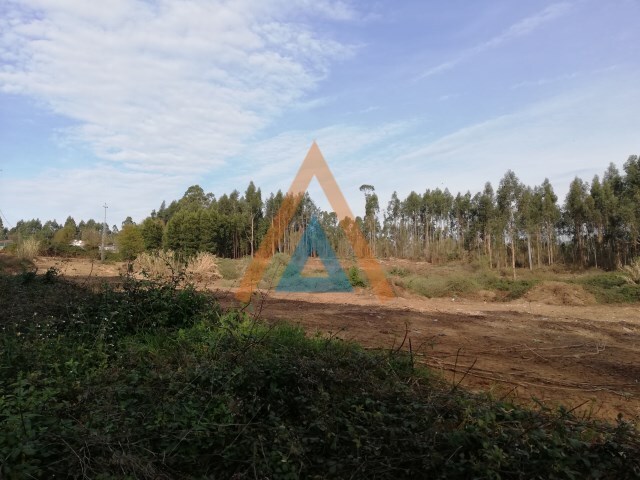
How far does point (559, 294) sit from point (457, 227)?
2828 centimetres

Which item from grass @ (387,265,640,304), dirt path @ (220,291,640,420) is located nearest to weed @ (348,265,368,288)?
grass @ (387,265,640,304)

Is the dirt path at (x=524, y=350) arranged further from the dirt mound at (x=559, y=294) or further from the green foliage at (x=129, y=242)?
the green foliage at (x=129, y=242)

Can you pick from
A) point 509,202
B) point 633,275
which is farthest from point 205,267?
point 509,202

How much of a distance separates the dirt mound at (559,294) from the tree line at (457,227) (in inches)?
505

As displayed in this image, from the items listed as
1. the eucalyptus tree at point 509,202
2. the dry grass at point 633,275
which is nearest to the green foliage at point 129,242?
the dry grass at point 633,275

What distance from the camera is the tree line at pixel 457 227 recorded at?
98.4 ft

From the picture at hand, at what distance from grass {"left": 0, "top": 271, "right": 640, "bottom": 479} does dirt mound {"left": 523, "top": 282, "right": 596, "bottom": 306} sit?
1202 centimetres

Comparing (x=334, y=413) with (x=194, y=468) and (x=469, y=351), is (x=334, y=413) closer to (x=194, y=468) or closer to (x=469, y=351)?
(x=194, y=468)

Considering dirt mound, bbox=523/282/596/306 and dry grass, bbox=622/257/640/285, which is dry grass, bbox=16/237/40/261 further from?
dry grass, bbox=622/257/640/285

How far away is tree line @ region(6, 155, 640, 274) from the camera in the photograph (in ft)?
98.4

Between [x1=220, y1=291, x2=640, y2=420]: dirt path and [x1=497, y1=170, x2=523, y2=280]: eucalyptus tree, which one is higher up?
[x1=497, y1=170, x2=523, y2=280]: eucalyptus tree

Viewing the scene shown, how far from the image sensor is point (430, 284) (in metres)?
15.7

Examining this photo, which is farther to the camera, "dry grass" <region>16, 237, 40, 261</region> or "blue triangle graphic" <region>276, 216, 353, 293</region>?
"dry grass" <region>16, 237, 40, 261</region>

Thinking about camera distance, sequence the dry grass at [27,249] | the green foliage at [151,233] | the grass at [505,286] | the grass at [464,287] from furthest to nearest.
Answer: the green foliage at [151,233] → the dry grass at [27,249] → the grass at [464,287] → the grass at [505,286]
